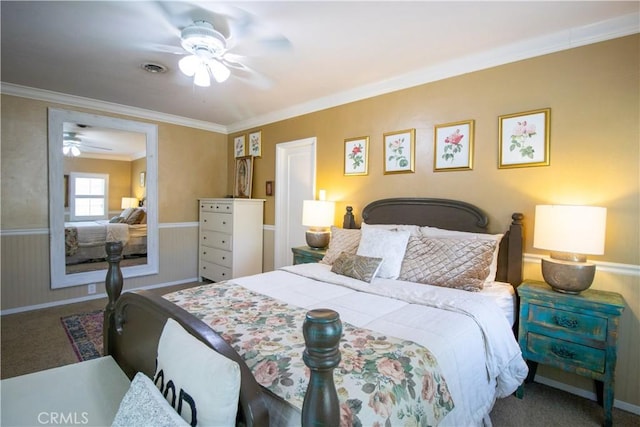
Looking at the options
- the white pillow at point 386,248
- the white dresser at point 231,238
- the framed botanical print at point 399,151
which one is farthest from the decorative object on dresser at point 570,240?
the white dresser at point 231,238

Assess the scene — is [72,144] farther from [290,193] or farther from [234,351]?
[234,351]

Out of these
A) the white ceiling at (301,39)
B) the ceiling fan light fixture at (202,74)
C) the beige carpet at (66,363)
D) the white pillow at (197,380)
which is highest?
the white ceiling at (301,39)

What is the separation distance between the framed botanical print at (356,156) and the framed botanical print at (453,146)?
2.44 ft

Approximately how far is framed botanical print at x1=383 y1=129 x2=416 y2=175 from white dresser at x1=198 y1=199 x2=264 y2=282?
2.07 metres

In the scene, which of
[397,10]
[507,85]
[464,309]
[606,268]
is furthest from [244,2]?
[606,268]

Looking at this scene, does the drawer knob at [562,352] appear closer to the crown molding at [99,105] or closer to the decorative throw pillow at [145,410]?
the decorative throw pillow at [145,410]

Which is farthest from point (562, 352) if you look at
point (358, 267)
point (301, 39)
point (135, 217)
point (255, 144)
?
point (135, 217)

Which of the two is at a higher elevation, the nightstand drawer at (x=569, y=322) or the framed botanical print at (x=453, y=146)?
the framed botanical print at (x=453, y=146)

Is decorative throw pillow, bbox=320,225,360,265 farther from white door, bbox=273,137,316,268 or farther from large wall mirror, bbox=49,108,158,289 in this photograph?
large wall mirror, bbox=49,108,158,289

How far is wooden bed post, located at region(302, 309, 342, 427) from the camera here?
708 millimetres

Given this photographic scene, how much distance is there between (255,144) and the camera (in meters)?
4.56

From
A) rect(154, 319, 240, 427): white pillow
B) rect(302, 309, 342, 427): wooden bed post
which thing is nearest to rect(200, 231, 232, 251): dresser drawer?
rect(154, 319, 240, 427): white pillow

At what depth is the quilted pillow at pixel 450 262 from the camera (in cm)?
204

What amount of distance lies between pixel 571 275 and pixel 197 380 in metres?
2.14
